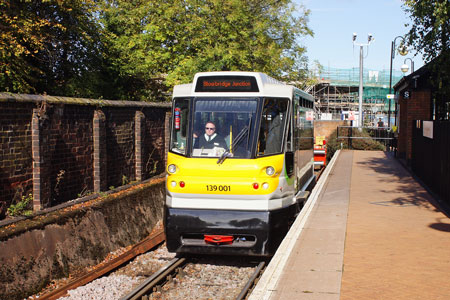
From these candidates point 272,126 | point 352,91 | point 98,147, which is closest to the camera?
point 272,126

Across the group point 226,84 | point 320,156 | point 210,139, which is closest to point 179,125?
point 210,139

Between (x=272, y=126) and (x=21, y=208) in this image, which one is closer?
(x=21, y=208)

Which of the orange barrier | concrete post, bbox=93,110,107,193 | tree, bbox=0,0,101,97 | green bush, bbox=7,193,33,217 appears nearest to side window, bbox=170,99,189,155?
green bush, bbox=7,193,33,217

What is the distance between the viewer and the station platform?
A: 261 inches

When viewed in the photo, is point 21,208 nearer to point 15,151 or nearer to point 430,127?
point 15,151

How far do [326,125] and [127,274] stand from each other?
98.0ft

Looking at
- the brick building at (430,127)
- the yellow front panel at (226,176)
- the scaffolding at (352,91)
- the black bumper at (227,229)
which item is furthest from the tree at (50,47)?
the scaffolding at (352,91)

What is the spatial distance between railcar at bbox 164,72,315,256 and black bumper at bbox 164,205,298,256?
0.02 meters

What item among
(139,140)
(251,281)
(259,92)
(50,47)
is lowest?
(251,281)

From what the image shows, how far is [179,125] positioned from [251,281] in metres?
3.25

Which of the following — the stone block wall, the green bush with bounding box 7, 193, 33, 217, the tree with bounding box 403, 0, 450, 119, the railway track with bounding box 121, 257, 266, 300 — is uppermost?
the tree with bounding box 403, 0, 450, 119

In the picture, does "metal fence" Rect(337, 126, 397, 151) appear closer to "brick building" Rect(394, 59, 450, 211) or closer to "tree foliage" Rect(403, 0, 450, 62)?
"brick building" Rect(394, 59, 450, 211)

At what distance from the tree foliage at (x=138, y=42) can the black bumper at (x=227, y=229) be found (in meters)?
13.2

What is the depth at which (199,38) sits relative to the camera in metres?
23.4
